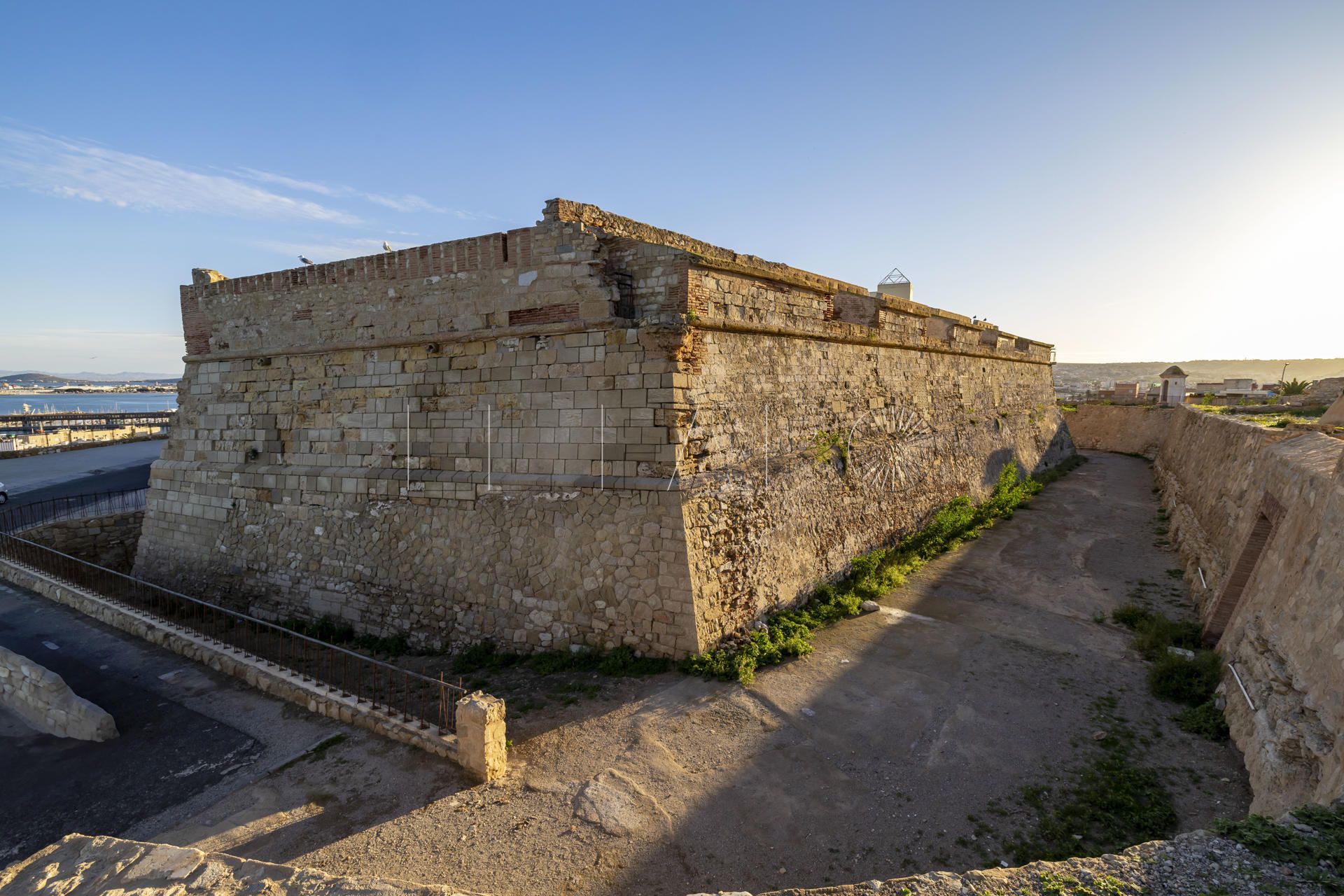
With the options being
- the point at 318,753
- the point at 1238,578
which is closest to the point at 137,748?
the point at 318,753

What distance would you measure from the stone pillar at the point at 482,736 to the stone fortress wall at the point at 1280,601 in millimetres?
6417

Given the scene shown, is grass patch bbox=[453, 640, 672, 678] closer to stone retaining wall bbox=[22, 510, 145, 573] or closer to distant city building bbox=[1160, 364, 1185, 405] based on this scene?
stone retaining wall bbox=[22, 510, 145, 573]

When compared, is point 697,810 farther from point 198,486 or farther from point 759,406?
point 198,486

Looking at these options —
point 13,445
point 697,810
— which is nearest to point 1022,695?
point 697,810

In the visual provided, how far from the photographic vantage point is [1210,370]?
144m

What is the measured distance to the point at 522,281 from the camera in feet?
29.5

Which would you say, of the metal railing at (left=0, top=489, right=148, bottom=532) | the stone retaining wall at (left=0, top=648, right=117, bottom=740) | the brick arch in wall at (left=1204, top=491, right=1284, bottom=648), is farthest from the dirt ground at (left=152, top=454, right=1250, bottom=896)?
the metal railing at (left=0, top=489, right=148, bottom=532)

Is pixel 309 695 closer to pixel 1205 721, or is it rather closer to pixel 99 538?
pixel 1205 721

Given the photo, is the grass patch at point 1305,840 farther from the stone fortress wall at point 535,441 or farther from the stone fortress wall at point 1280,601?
the stone fortress wall at point 535,441

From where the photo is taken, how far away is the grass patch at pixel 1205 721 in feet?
21.5

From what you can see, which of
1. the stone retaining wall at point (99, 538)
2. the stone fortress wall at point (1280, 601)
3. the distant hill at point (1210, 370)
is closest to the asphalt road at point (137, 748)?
the stone retaining wall at point (99, 538)

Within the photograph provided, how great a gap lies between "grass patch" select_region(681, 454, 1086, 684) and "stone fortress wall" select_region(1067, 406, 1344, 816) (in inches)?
171

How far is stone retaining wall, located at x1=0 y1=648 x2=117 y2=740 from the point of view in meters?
7.32

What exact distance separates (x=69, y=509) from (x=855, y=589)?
20.4 meters
